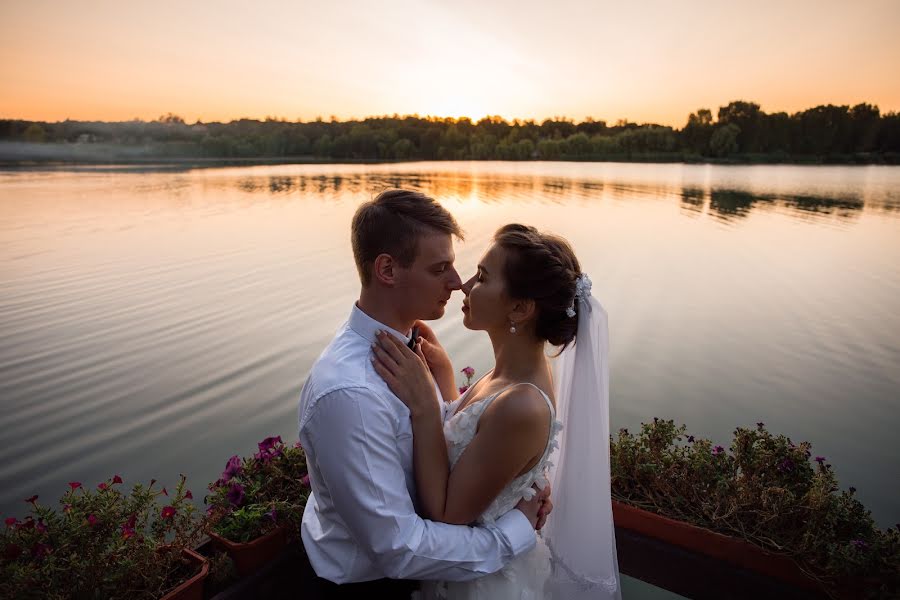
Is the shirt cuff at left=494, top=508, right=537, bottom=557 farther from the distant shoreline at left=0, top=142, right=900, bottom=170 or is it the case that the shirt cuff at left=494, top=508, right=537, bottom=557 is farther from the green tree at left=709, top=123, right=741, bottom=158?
the green tree at left=709, top=123, right=741, bottom=158

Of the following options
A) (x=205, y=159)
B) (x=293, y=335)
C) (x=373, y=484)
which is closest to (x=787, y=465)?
(x=373, y=484)

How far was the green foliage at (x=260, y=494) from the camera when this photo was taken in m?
2.72

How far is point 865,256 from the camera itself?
1398 cm

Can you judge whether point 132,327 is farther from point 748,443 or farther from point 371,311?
point 748,443

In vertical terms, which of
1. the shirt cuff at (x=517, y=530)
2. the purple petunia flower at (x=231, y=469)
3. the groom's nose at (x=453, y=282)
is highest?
the groom's nose at (x=453, y=282)

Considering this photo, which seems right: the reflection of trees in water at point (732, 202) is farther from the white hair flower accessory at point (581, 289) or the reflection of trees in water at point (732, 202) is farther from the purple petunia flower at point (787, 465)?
the white hair flower accessory at point (581, 289)

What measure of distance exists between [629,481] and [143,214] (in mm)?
21394

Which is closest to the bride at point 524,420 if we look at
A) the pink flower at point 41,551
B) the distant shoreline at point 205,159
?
the pink flower at point 41,551

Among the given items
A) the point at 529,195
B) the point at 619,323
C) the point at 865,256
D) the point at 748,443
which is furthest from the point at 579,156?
the point at 748,443

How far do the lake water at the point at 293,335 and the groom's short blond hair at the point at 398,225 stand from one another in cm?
378

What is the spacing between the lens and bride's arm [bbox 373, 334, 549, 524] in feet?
5.79

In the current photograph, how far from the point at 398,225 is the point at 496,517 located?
117 cm

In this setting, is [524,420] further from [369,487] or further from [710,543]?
[710,543]

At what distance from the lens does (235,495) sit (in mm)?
2818
